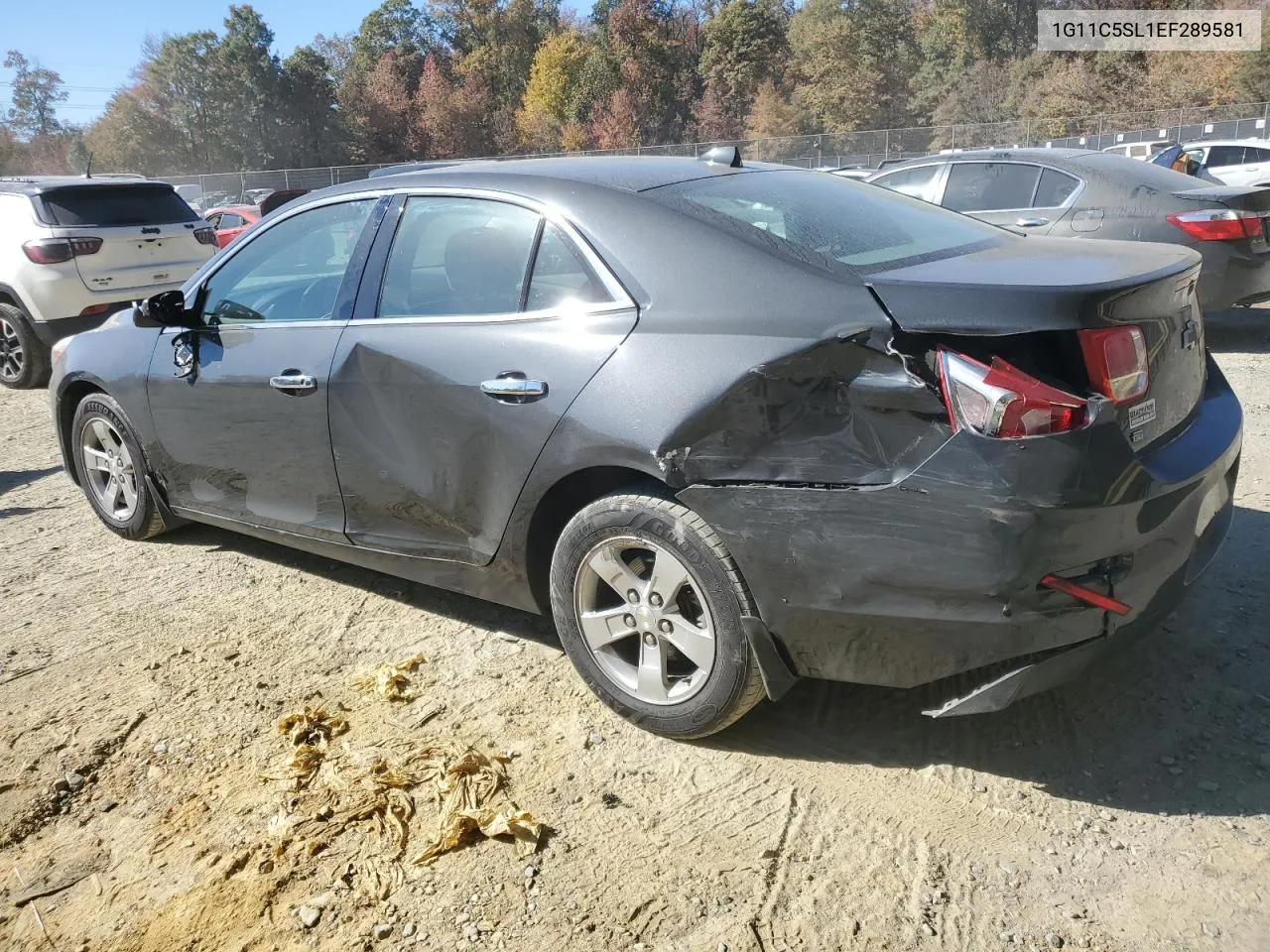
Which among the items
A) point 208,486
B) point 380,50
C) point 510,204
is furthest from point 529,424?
point 380,50

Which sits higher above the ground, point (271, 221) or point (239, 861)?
point (271, 221)

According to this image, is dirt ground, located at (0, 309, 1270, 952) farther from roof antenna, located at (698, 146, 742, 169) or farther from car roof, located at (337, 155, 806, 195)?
roof antenna, located at (698, 146, 742, 169)

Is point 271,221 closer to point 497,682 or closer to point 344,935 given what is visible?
point 497,682

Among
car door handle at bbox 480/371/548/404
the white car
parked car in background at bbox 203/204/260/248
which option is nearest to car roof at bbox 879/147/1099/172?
car door handle at bbox 480/371/548/404

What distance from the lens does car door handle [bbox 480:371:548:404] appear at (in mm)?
2938

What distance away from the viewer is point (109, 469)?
16.0 ft

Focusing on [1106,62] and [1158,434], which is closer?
[1158,434]

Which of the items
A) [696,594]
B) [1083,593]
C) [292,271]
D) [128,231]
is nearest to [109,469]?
[292,271]

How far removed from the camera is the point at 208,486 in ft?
13.8

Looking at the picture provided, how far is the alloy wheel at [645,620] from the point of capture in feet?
9.12

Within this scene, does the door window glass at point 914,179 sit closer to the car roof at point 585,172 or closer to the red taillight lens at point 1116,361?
the car roof at point 585,172

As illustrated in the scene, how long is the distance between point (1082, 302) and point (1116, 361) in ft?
0.59

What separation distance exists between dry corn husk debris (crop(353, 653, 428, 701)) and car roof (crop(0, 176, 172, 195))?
7.69m

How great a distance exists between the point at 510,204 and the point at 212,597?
7.09 ft
